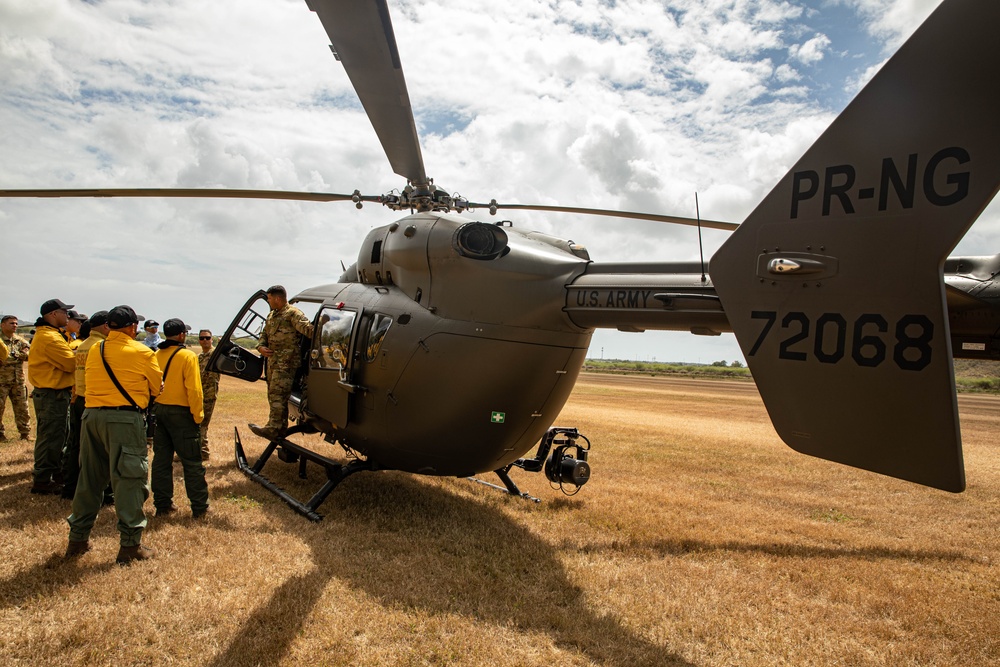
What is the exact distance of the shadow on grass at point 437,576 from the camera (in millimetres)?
4000

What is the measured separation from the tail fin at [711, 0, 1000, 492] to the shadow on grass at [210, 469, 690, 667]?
1.93 meters

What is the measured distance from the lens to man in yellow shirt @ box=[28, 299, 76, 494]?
6957mm

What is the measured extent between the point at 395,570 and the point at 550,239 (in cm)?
358

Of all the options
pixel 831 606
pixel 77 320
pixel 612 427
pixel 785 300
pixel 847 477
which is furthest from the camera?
pixel 612 427

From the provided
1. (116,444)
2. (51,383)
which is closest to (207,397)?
(51,383)

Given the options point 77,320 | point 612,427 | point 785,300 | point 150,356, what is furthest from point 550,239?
point 612,427

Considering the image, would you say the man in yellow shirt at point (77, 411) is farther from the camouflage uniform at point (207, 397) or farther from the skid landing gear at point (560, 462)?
the skid landing gear at point (560, 462)

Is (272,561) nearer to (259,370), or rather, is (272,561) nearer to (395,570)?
(395,570)

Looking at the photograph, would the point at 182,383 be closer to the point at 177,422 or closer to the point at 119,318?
the point at 177,422

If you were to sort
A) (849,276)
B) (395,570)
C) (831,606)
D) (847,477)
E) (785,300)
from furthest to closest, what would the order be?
(847,477)
(395,570)
(831,606)
(785,300)
(849,276)

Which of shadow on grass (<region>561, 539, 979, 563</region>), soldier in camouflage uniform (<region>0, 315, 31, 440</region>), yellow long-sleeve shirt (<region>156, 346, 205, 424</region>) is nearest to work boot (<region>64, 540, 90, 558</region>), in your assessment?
yellow long-sleeve shirt (<region>156, 346, 205, 424</region>)

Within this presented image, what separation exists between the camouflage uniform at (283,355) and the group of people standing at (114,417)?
1.02 meters

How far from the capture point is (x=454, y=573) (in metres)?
5.09

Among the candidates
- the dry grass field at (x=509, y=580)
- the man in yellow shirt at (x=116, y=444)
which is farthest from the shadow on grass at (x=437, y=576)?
the man in yellow shirt at (x=116, y=444)
